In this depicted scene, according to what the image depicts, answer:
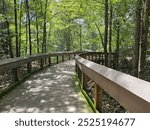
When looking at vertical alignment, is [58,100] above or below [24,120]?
below

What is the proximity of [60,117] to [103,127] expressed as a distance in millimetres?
610

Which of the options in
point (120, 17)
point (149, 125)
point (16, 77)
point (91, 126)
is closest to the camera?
point (149, 125)

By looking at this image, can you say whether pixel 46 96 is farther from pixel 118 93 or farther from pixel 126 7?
pixel 126 7

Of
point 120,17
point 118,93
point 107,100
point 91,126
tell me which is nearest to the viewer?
point 91,126

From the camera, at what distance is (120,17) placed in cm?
2231

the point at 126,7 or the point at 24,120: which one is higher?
the point at 126,7

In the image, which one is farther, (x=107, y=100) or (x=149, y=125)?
(x=107, y=100)

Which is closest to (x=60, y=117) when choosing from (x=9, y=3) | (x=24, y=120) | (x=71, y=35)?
(x=24, y=120)

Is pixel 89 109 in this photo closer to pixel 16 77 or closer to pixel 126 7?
pixel 16 77

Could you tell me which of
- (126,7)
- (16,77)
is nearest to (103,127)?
(16,77)

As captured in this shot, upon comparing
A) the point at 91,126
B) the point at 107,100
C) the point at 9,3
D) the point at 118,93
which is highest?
the point at 9,3

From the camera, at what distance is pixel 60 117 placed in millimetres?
3404

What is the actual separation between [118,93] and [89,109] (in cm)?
263

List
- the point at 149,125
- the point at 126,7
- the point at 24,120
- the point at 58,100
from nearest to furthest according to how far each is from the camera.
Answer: the point at 149,125
the point at 24,120
the point at 58,100
the point at 126,7
